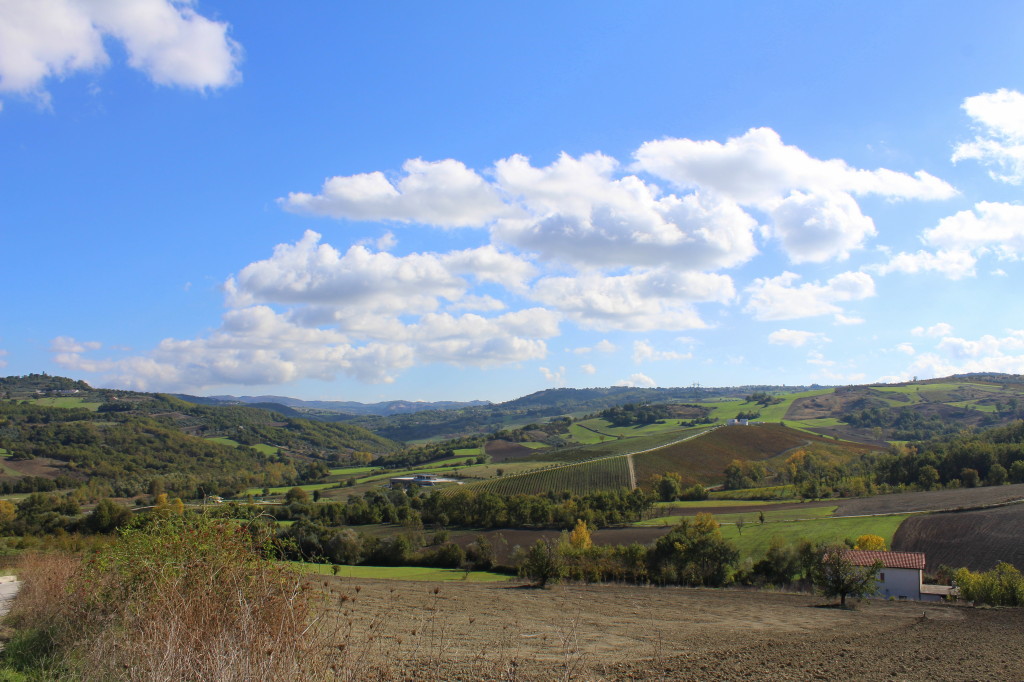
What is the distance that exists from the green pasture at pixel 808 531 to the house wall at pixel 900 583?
36.5 feet

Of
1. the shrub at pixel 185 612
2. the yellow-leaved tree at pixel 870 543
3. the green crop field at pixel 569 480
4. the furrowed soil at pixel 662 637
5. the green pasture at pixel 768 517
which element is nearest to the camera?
the shrub at pixel 185 612

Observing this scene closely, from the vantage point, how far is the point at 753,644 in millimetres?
22109

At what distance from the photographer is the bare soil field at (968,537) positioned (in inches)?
2178

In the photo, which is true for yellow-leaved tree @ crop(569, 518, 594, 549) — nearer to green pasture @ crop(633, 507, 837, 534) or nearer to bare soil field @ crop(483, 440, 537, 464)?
green pasture @ crop(633, 507, 837, 534)

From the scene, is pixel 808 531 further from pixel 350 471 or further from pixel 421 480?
pixel 350 471

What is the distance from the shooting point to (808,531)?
68.6 meters

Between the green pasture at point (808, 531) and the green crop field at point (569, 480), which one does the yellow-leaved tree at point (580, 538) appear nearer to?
the green pasture at point (808, 531)

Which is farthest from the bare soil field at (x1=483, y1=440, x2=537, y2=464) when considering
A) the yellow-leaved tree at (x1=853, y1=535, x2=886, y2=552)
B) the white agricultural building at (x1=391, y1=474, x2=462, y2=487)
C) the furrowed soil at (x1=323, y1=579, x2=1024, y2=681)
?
the furrowed soil at (x1=323, y1=579, x2=1024, y2=681)

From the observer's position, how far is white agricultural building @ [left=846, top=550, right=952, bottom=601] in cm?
4809

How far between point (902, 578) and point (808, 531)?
66.4ft

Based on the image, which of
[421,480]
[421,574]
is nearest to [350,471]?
[421,480]

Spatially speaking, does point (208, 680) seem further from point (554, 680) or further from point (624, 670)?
point (624, 670)

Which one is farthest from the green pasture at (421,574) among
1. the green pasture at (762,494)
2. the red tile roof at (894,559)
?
the green pasture at (762,494)

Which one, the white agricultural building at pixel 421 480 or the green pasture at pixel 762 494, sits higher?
the green pasture at pixel 762 494
